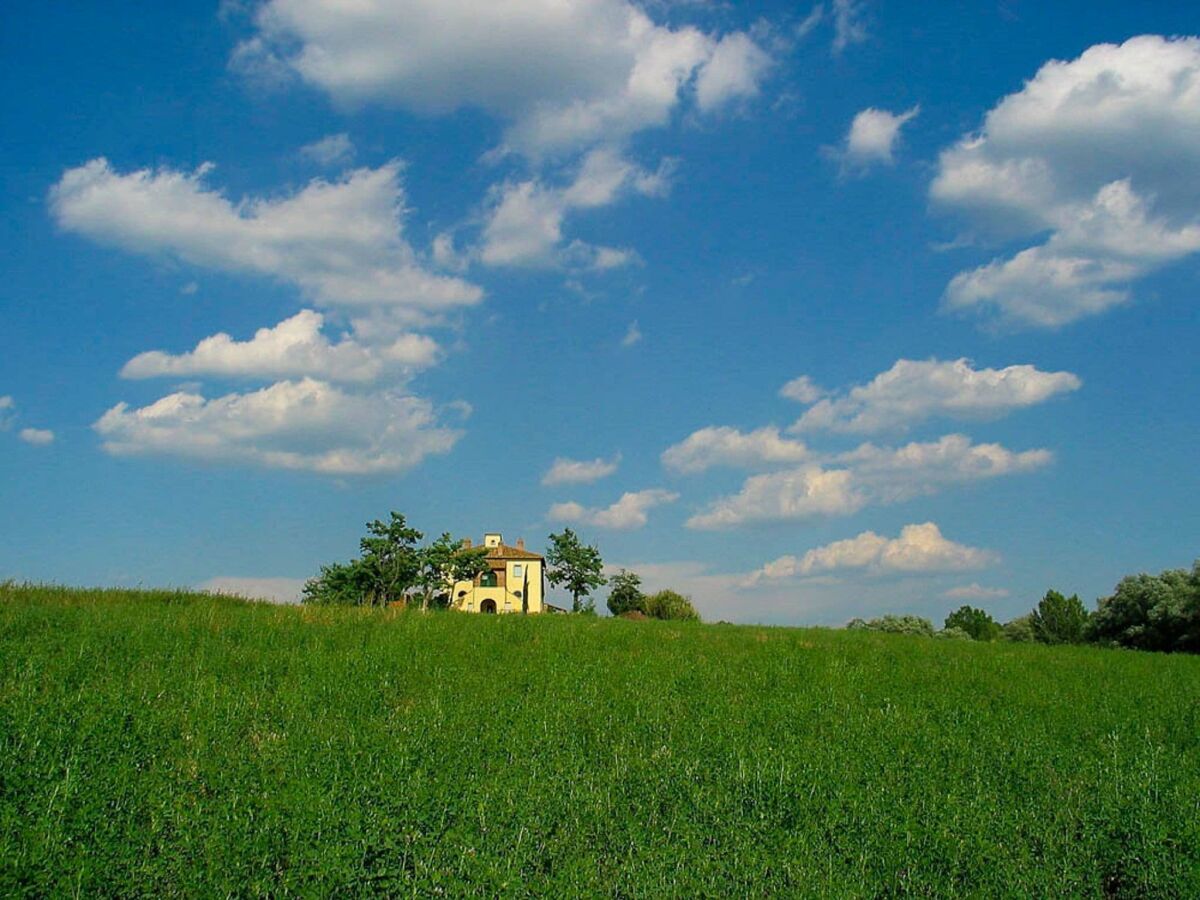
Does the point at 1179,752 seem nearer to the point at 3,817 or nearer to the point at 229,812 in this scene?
the point at 229,812

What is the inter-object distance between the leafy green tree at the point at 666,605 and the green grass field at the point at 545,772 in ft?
161

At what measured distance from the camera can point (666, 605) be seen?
68875mm

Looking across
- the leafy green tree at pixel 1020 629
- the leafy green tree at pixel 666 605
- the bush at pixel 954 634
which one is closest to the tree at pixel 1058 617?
the leafy green tree at pixel 1020 629

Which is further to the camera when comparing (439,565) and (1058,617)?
(1058,617)

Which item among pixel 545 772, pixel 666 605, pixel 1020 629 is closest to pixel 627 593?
pixel 666 605

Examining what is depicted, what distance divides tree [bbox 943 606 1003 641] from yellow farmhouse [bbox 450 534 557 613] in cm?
4549

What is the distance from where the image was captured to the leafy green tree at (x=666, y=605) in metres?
66.5

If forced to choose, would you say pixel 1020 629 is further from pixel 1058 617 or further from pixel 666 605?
pixel 666 605

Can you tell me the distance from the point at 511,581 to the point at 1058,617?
55360mm

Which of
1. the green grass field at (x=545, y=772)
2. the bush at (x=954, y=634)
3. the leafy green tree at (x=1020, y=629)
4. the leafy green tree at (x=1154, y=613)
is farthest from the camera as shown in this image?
the leafy green tree at (x=1020, y=629)

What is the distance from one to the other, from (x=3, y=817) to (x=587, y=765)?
6.06 m

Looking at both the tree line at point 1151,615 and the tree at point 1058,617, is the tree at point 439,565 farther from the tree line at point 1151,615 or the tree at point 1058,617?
the tree at point 1058,617

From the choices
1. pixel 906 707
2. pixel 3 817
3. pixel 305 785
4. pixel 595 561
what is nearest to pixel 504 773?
pixel 305 785

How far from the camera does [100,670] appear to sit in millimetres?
14000
